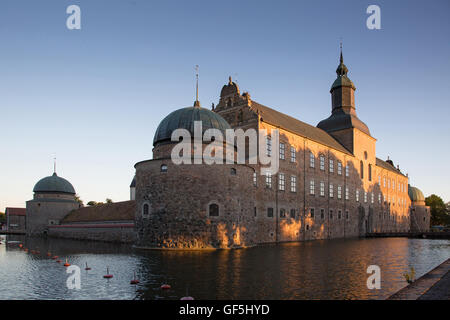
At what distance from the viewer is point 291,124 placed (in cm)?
4475

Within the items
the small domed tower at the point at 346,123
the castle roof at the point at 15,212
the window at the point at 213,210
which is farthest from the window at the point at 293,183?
the castle roof at the point at 15,212

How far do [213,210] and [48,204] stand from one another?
39525mm

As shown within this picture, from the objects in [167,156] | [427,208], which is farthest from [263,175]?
[427,208]

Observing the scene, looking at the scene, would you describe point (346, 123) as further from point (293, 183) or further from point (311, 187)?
point (293, 183)

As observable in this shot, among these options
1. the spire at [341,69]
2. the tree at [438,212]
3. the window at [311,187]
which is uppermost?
the spire at [341,69]

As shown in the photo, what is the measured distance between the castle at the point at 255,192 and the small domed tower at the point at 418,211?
5.27 meters

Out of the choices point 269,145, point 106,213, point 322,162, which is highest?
point 269,145

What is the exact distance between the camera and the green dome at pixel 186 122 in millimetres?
29781

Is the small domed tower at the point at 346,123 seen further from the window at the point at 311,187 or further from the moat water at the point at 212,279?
the moat water at the point at 212,279

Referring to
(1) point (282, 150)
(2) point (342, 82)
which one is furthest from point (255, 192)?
(2) point (342, 82)

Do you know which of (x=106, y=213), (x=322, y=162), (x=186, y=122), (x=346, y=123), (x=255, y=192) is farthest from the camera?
(x=346, y=123)
